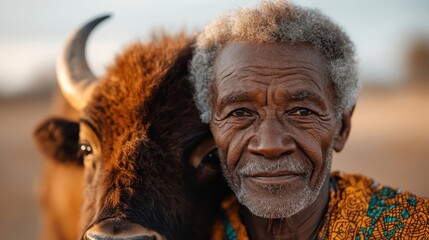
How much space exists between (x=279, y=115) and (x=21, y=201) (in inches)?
371

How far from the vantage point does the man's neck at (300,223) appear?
3.52 metres

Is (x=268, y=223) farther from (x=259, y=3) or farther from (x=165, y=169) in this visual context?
(x=259, y=3)

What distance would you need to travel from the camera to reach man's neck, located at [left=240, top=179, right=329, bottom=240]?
3523 millimetres

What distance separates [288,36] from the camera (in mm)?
3252

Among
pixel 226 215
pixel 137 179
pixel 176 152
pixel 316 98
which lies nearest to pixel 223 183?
pixel 226 215

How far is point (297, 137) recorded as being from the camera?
10.5ft

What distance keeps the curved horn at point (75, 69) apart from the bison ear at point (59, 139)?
370 millimetres

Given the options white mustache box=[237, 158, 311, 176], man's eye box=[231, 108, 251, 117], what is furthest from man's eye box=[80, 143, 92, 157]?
white mustache box=[237, 158, 311, 176]

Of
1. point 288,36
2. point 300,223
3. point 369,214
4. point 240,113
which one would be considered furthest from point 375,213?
point 288,36

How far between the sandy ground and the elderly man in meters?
7.07

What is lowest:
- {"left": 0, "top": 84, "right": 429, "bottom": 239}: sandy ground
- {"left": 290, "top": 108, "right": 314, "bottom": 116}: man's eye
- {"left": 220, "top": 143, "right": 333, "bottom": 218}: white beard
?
{"left": 0, "top": 84, "right": 429, "bottom": 239}: sandy ground

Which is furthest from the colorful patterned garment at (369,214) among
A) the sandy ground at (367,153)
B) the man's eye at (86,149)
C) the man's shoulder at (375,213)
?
the sandy ground at (367,153)

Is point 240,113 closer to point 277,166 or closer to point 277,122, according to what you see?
point 277,122

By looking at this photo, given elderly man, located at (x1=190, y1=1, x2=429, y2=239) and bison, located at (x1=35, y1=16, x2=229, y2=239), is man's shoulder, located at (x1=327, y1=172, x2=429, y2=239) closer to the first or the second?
elderly man, located at (x1=190, y1=1, x2=429, y2=239)
